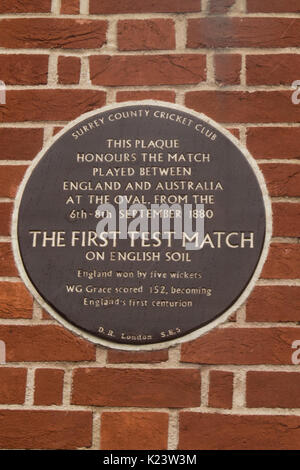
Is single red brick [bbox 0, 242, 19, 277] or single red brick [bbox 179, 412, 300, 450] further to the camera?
single red brick [bbox 0, 242, 19, 277]

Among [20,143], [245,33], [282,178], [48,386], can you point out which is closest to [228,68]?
[245,33]

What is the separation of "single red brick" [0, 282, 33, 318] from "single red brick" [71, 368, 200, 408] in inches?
8.3

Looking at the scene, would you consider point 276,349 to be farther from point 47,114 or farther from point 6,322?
point 47,114

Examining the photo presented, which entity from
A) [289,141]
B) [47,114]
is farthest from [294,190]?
[47,114]

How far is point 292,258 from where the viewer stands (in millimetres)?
1400

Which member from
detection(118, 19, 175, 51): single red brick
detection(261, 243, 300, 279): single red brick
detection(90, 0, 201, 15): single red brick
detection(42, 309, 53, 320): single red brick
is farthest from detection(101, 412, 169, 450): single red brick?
detection(90, 0, 201, 15): single red brick

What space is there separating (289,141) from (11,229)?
726mm

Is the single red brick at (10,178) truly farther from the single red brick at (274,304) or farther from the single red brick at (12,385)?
the single red brick at (274,304)

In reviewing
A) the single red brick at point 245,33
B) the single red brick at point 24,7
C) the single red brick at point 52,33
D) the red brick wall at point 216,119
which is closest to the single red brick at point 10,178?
the red brick wall at point 216,119

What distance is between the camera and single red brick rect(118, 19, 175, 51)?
60.5 inches

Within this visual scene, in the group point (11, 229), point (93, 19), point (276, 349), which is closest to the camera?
point (276, 349)

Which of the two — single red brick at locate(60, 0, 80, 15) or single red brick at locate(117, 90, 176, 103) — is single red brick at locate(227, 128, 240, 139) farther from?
single red brick at locate(60, 0, 80, 15)

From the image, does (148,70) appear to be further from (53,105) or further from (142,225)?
(142,225)

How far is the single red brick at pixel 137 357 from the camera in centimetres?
136
